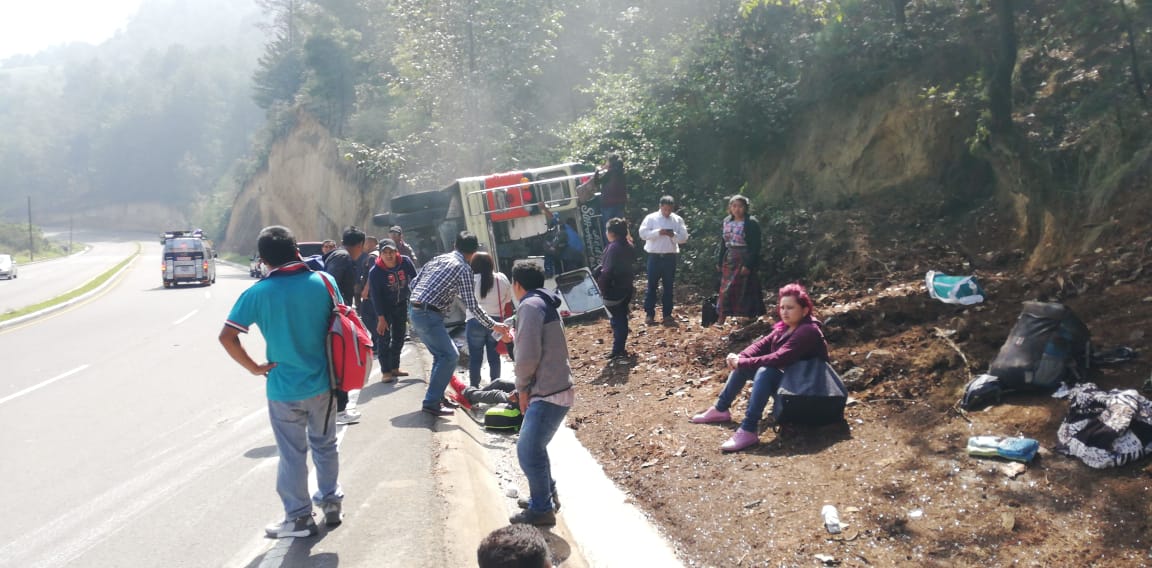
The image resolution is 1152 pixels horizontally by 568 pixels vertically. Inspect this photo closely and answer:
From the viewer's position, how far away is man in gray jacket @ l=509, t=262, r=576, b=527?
18.0 feet

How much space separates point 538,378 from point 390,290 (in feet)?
15.9

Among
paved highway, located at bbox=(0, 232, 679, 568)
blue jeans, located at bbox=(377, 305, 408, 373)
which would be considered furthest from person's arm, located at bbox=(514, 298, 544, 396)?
blue jeans, located at bbox=(377, 305, 408, 373)

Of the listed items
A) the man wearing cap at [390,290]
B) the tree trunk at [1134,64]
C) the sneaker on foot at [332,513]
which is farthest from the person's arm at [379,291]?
the tree trunk at [1134,64]

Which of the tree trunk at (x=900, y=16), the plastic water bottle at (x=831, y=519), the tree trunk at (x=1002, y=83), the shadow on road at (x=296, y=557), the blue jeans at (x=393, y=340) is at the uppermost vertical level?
the tree trunk at (x=900, y=16)

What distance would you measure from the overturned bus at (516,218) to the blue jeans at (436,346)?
549cm

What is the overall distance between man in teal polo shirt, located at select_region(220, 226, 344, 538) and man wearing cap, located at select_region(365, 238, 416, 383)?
181 inches

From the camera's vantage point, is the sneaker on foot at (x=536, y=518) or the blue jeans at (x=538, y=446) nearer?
the blue jeans at (x=538, y=446)

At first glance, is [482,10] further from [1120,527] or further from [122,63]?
[122,63]

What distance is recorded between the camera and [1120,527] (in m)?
4.61

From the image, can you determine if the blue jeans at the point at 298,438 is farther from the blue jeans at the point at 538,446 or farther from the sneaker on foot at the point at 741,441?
the sneaker on foot at the point at 741,441

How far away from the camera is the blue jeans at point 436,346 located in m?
8.34

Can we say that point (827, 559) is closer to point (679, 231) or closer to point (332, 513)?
point (332, 513)

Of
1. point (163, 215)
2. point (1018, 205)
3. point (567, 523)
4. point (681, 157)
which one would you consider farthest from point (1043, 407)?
point (163, 215)

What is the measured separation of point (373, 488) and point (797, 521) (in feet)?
9.78
